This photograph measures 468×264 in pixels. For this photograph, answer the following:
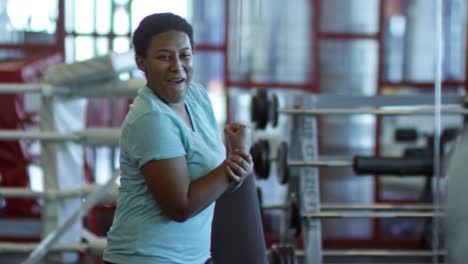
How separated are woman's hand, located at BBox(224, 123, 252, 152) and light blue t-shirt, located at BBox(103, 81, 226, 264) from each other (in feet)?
0.18

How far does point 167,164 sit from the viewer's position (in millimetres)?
1562

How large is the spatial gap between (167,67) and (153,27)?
0.09 m

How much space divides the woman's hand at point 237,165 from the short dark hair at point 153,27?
27 cm

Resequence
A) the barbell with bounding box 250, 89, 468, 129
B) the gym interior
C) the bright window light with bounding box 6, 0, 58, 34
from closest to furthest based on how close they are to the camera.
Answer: the barbell with bounding box 250, 89, 468, 129
the gym interior
the bright window light with bounding box 6, 0, 58, 34

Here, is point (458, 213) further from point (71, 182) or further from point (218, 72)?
point (218, 72)

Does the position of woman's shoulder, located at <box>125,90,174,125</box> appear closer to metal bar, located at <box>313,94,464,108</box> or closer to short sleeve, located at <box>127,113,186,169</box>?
short sleeve, located at <box>127,113,186,169</box>

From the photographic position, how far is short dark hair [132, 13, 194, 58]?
1.64 m

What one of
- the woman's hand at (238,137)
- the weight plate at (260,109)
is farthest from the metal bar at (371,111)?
the woman's hand at (238,137)

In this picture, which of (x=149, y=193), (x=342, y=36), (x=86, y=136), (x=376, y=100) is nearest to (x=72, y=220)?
(x=86, y=136)

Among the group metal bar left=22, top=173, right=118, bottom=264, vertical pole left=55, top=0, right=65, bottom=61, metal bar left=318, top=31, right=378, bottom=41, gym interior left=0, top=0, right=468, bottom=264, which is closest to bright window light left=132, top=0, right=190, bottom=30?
gym interior left=0, top=0, right=468, bottom=264

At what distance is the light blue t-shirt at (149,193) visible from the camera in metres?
1.58

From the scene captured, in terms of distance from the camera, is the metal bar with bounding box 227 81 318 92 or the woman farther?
the metal bar with bounding box 227 81 318 92

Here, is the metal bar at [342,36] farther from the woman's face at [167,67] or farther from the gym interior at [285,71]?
the woman's face at [167,67]

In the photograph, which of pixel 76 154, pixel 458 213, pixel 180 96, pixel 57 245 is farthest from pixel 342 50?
pixel 458 213
